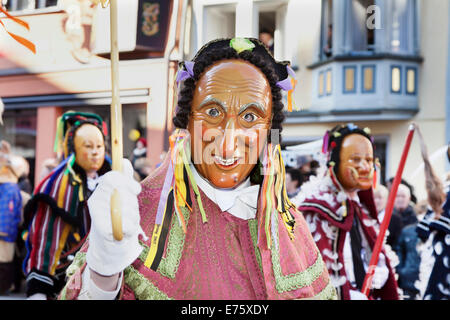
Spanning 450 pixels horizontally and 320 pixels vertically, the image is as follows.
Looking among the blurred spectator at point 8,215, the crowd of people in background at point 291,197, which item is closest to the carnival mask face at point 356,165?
the crowd of people in background at point 291,197

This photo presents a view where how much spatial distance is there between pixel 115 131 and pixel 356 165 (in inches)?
101

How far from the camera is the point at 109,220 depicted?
143 cm

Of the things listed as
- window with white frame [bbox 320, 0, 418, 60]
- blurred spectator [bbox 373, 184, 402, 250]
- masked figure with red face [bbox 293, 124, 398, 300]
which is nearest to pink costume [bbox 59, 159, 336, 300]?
masked figure with red face [bbox 293, 124, 398, 300]

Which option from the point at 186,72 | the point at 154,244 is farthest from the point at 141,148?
the point at 154,244

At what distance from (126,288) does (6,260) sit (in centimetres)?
372

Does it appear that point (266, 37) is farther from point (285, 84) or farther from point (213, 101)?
point (213, 101)

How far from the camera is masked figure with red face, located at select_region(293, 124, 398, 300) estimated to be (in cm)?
354

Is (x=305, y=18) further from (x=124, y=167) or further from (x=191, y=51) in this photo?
(x=124, y=167)

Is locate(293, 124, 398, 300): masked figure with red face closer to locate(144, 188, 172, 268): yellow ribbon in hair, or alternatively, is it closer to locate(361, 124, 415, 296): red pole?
locate(361, 124, 415, 296): red pole

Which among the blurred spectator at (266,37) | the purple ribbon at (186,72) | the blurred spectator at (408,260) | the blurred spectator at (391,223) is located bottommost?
the blurred spectator at (408,260)

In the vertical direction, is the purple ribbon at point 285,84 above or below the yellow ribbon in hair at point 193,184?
above

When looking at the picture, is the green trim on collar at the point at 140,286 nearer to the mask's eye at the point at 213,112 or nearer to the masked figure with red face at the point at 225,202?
the masked figure with red face at the point at 225,202

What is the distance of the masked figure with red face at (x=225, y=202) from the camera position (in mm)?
1786
